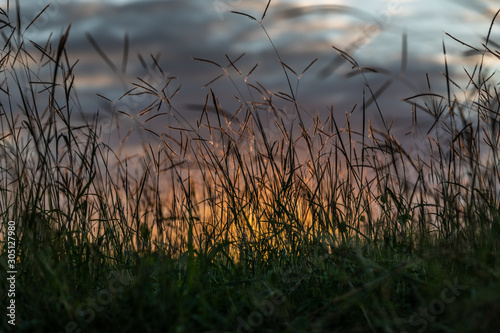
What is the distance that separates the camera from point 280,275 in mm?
1872

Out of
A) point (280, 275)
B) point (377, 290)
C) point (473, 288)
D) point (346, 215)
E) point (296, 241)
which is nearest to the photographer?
point (473, 288)

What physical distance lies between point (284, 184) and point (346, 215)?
0.33m

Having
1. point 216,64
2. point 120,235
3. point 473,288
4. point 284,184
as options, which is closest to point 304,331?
point 473,288

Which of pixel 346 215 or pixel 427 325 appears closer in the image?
pixel 427 325

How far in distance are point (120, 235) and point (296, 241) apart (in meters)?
0.79

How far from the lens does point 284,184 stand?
2.25 m

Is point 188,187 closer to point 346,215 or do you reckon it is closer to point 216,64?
point 216,64

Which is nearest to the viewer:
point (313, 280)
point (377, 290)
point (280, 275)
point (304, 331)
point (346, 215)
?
point (304, 331)

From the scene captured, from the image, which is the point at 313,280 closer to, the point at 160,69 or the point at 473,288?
the point at 473,288

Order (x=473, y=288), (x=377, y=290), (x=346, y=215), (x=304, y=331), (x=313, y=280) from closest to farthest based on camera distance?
(x=304, y=331) < (x=473, y=288) < (x=377, y=290) < (x=313, y=280) < (x=346, y=215)

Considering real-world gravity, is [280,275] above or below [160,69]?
below

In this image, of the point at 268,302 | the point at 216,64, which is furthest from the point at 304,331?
the point at 216,64

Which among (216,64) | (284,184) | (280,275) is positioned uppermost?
(216,64)

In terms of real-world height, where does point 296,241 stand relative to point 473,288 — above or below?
above
